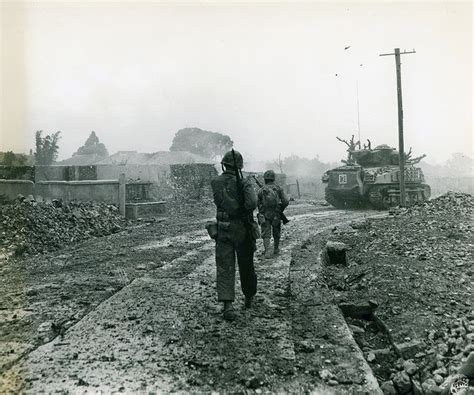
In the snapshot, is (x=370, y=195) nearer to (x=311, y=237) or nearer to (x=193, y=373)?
(x=311, y=237)

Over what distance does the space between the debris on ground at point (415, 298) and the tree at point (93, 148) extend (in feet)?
147

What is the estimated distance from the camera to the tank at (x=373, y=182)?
18281mm

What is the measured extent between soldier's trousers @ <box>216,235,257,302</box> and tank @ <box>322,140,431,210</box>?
14.7 metres

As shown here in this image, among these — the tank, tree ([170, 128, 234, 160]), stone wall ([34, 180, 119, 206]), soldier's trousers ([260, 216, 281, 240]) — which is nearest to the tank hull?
the tank

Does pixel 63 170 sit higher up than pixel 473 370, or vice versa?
pixel 63 170

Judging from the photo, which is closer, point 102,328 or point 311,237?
point 102,328

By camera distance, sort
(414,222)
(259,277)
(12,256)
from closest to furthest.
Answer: (259,277), (12,256), (414,222)

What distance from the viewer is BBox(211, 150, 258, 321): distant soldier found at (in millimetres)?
4301

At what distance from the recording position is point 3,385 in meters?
2.98

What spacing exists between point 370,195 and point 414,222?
8502mm

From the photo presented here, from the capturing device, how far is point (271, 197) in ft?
25.0

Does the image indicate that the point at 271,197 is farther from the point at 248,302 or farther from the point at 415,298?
the point at 415,298

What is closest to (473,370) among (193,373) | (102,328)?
(193,373)

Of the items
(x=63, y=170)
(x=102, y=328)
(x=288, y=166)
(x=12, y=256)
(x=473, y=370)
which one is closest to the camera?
(x=473, y=370)
